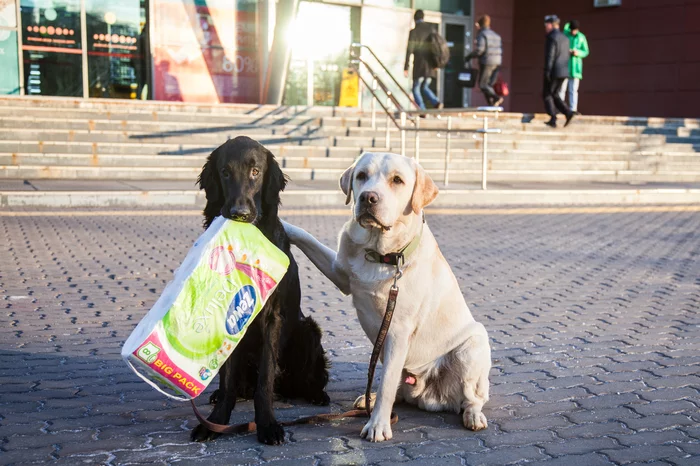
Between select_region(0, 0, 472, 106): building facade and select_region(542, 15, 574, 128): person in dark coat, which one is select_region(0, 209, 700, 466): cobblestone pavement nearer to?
select_region(542, 15, 574, 128): person in dark coat

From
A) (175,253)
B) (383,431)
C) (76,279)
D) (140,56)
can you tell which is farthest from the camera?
(140,56)

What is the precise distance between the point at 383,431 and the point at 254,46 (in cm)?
2010

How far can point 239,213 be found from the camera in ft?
11.3

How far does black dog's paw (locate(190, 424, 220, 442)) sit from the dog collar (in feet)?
3.64

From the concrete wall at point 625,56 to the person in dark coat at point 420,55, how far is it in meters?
8.99

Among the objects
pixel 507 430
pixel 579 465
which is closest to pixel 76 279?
pixel 507 430

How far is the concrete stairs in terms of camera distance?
1479 centimetres

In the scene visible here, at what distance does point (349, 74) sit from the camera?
23.4 m

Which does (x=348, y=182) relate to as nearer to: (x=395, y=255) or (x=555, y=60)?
(x=395, y=255)

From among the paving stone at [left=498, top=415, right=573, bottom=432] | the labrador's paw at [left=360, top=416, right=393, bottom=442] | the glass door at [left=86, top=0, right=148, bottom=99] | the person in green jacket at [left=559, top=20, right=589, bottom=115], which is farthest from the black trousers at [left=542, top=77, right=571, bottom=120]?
the labrador's paw at [left=360, top=416, right=393, bottom=442]

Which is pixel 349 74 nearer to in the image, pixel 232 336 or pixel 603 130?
pixel 603 130

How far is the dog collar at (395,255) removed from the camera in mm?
3646

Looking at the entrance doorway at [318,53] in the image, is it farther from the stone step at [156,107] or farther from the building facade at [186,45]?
the stone step at [156,107]

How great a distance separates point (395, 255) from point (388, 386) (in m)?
0.62
